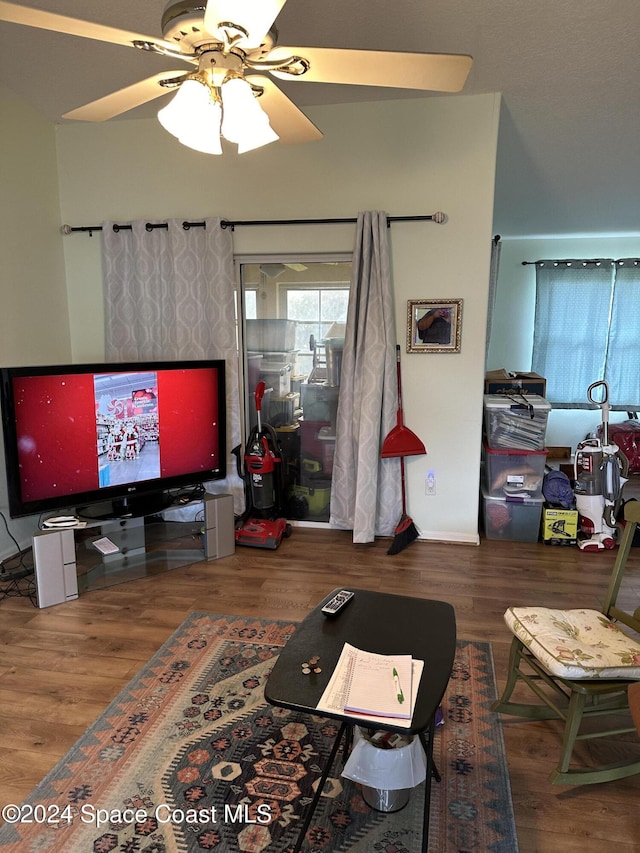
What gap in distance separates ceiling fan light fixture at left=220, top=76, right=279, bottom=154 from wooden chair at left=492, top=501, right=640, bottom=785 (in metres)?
1.73

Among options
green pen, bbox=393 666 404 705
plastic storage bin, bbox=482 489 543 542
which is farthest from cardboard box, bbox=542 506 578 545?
green pen, bbox=393 666 404 705

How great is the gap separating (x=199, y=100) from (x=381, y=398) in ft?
7.09

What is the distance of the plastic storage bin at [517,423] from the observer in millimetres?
3646

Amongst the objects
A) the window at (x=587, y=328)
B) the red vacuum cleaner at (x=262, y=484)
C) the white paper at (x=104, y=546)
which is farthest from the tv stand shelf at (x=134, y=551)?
the window at (x=587, y=328)

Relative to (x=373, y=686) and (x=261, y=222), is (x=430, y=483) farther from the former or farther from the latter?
(x=373, y=686)

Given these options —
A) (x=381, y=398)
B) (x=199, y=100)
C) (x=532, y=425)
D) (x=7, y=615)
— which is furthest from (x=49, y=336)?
(x=532, y=425)

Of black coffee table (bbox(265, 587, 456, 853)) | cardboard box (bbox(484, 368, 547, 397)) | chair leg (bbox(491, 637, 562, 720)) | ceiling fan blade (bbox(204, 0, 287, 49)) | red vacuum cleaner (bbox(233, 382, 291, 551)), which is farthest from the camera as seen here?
cardboard box (bbox(484, 368, 547, 397))

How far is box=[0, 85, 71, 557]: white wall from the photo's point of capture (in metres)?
3.27

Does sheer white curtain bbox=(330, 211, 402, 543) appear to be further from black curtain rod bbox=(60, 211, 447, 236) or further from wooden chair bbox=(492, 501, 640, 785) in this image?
wooden chair bbox=(492, 501, 640, 785)

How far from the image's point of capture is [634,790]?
170 centimetres

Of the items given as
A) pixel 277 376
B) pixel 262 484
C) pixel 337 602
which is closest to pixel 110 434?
pixel 262 484

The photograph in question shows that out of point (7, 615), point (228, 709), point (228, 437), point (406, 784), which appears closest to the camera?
point (406, 784)

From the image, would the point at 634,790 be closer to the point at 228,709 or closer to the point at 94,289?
the point at 228,709

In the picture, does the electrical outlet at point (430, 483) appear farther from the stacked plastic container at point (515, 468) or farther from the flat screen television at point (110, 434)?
the flat screen television at point (110, 434)
